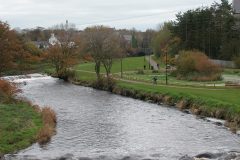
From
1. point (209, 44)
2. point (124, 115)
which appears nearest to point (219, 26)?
point (209, 44)

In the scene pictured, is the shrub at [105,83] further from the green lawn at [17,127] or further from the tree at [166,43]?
the tree at [166,43]

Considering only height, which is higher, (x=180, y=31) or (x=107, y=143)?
(x=180, y=31)

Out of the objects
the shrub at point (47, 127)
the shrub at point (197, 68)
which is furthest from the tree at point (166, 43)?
the shrub at point (47, 127)

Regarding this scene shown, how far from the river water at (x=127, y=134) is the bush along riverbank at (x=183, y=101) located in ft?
5.94

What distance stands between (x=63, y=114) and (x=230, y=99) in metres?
19.8

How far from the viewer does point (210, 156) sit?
32.9 meters

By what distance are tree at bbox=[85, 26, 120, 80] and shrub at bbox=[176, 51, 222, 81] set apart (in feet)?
44.6

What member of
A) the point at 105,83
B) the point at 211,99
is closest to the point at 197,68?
the point at 105,83

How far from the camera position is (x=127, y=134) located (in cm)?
4156

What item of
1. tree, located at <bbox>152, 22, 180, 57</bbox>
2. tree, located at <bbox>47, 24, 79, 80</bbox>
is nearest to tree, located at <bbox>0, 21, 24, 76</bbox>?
tree, located at <bbox>47, 24, 79, 80</bbox>

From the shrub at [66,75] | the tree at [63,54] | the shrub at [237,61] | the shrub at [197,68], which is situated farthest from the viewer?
the tree at [63,54]

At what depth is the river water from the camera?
34.1 meters

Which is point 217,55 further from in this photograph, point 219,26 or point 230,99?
point 230,99

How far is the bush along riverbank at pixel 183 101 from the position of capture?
46.6 metres
